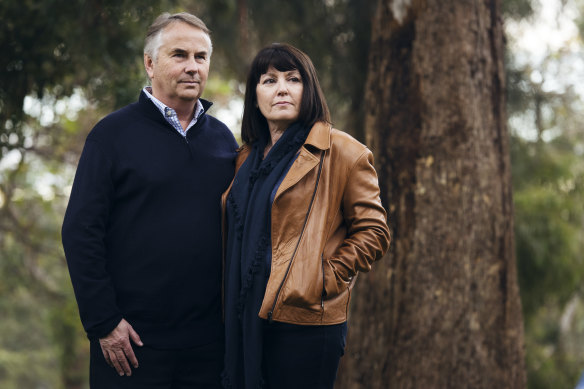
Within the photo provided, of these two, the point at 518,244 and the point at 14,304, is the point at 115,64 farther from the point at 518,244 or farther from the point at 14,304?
the point at 14,304

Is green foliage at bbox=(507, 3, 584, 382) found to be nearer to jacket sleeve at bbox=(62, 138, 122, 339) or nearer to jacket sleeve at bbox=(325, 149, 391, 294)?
jacket sleeve at bbox=(325, 149, 391, 294)

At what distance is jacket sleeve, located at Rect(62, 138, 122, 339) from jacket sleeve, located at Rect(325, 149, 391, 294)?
868 millimetres

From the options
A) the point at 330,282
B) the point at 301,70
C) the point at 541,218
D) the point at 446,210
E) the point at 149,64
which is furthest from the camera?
the point at 541,218

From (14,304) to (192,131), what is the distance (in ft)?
49.7

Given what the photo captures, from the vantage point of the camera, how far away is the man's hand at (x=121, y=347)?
225 cm

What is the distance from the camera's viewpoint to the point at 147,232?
2.36 metres

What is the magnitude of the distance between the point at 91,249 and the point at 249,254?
1.99ft

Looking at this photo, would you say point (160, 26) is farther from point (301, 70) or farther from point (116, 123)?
point (301, 70)

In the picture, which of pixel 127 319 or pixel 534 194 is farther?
pixel 534 194

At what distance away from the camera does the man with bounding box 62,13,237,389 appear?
7.38 ft

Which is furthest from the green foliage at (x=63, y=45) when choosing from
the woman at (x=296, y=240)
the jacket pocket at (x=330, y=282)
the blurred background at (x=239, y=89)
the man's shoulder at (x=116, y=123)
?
the jacket pocket at (x=330, y=282)

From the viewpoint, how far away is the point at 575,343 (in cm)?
1644

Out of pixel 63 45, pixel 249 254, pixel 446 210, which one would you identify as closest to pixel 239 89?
pixel 63 45

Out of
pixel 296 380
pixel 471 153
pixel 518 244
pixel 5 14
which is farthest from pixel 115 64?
pixel 518 244
